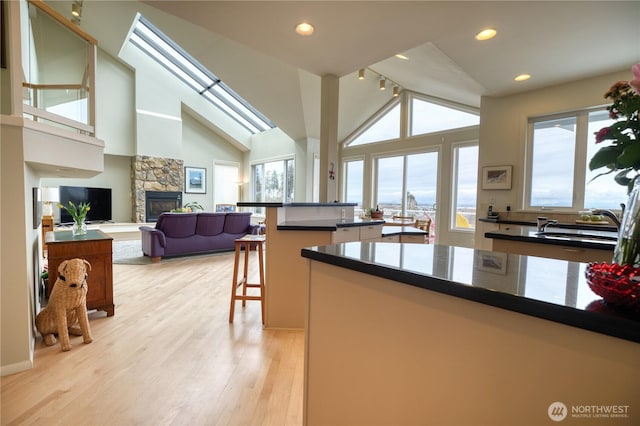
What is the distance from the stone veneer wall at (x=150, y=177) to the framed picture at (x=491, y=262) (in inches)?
348

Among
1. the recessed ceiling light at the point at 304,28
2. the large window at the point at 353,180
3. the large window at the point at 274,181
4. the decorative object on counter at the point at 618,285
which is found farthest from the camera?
the large window at the point at 274,181

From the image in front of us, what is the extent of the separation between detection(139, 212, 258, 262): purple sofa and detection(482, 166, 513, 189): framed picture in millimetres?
4235

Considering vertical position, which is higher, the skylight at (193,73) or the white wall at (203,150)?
the skylight at (193,73)

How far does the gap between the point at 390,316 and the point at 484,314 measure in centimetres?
27

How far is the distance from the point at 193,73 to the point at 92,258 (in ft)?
24.1

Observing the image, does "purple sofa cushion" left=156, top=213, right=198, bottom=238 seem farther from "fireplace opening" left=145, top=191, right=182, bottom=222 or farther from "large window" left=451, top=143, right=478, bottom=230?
"large window" left=451, top=143, right=478, bottom=230

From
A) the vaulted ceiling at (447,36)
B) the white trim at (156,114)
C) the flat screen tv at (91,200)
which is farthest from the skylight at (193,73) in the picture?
the vaulted ceiling at (447,36)

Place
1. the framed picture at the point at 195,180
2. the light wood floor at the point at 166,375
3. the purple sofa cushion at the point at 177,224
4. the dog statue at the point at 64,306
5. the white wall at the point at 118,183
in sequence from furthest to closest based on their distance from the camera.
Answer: the framed picture at the point at 195,180 → the white wall at the point at 118,183 → the purple sofa cushion at the point at 177,224 → the dog statue at the point at 64,306 → the light wood floor at the point at 166,375

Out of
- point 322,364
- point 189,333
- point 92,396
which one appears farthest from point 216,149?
point 322,364

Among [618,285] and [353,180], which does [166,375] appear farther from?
[353,180]

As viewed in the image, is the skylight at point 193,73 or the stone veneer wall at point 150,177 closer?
the skylight at point 193,73

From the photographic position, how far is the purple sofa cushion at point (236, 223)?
5727 mm

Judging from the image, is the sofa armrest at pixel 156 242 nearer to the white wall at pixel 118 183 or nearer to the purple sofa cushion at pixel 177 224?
the purple sofa cushion at pixel 177 224

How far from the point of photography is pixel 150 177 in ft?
26.7
